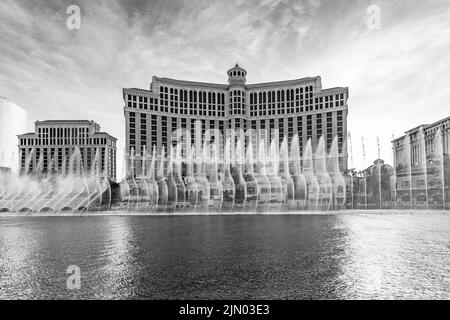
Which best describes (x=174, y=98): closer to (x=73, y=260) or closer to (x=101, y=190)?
(x=101, y=190)

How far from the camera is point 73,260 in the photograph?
17547 mm

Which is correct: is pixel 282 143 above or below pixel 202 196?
above

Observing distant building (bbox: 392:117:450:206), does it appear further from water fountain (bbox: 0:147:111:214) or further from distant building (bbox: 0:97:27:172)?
distant building (bbox: 0:97:27:172)

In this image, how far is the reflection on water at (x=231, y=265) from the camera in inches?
491

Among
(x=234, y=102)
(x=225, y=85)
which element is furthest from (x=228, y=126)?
(x=225, y=85)

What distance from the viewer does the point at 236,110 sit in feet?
438

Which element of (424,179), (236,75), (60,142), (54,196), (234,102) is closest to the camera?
(54,196)

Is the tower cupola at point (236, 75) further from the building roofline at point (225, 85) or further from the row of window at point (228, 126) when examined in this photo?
the row of window at point (228, 126)

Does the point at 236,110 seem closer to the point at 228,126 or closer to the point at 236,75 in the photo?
the point at 228,126

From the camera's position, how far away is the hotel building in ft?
412

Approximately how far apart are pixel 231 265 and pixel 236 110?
120 meters

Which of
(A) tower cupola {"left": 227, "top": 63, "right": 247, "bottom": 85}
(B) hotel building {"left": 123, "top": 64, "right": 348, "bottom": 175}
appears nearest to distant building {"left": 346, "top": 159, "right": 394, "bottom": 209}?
(B) hotel building {"left": 123, "top": 64, "right": 348, "bottom": 175}
